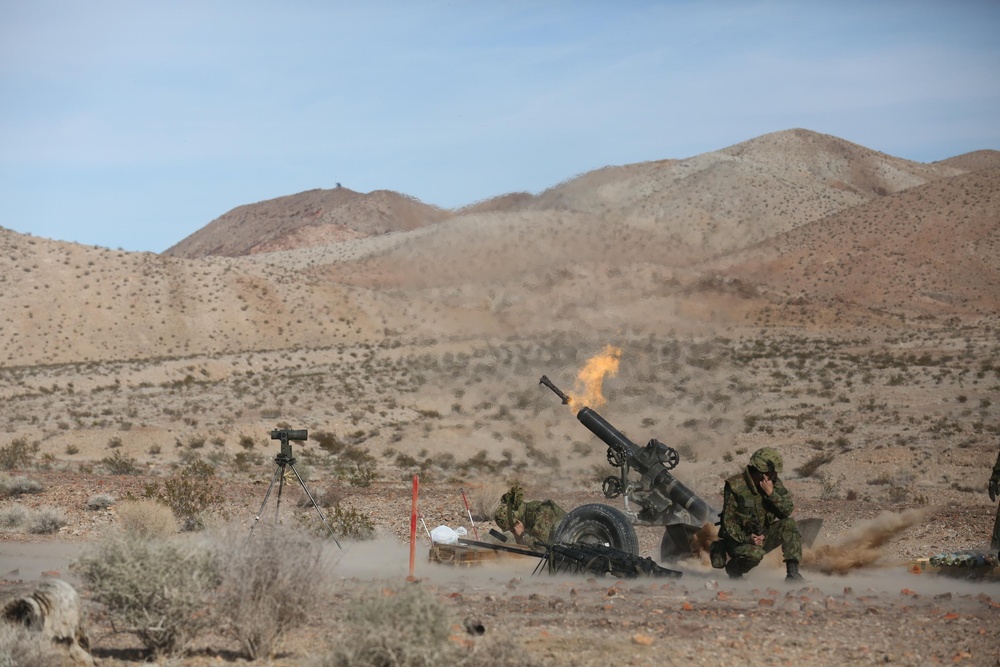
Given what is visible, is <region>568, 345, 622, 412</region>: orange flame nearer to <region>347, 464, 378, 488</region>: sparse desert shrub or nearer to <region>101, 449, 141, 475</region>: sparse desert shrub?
<region>347, 464, 378, 488</region>: sparse desert shrub

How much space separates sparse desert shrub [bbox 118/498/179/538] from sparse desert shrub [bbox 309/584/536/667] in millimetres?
8780

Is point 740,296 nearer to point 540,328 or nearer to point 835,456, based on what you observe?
point 540,328

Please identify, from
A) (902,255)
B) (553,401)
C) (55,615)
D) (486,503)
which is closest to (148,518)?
Result: (486,503)

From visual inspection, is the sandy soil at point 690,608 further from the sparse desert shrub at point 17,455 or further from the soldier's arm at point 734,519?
the sparse desert shrub at point 17,455

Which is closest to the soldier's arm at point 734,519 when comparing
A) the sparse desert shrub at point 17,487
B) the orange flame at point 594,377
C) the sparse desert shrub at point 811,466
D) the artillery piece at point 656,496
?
the artillery piece at point 656,496

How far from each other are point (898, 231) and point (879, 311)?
23.1 meters

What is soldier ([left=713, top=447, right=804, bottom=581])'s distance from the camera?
497 inches

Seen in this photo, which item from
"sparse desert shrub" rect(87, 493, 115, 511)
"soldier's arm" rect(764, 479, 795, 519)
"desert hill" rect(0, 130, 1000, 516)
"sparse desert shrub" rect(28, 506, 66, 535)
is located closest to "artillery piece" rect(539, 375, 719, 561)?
"soldier's arm" rect(764, 479, 795, 519)

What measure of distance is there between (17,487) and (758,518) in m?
14.4

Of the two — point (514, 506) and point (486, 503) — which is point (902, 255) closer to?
point (486, 503)

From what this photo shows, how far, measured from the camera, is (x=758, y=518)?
500 inches

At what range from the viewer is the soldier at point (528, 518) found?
595 inches

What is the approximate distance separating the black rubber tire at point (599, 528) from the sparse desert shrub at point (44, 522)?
876 centimetres

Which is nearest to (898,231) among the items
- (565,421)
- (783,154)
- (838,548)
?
(783,154)
